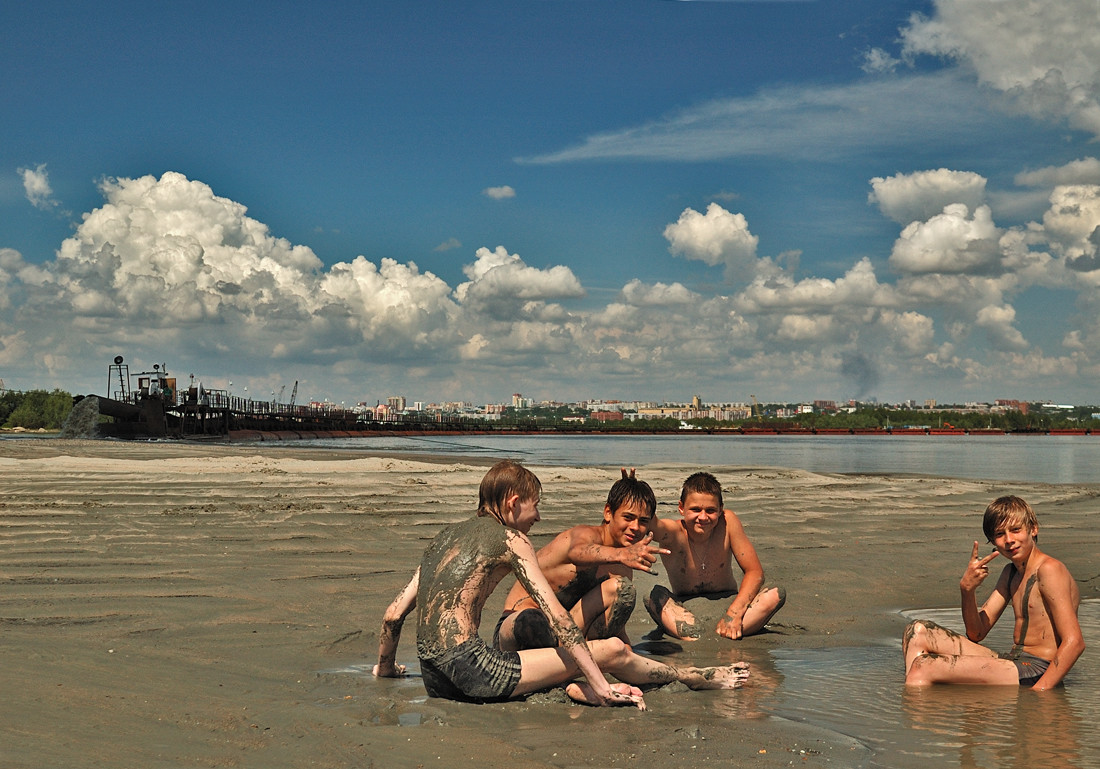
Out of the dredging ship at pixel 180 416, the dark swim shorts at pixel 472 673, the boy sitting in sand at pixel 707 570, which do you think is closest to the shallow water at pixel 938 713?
the boy sitting in sand at pixel 707 570

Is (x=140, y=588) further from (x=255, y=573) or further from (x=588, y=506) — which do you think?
(x=588, y=506)

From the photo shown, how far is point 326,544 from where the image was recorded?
1083cm

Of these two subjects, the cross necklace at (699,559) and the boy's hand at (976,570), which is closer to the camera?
the boy's hand at (976,570)

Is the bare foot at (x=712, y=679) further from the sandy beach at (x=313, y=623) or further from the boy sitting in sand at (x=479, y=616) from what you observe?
the boy sitting in sand at (x=479, y=616)

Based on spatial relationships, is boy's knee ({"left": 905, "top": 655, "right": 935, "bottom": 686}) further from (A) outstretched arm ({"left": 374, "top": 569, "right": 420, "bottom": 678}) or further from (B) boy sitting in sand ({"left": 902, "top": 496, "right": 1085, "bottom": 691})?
(A) outstretched arm ({"left": 374, "top": 569, "right": 420, "bottom": 678})

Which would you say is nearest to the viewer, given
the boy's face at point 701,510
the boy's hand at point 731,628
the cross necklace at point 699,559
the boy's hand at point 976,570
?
the boy's hand at point 976,570

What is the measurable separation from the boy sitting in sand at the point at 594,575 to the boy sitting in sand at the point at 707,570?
1065 millimetres

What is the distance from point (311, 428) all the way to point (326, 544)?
81254 mm

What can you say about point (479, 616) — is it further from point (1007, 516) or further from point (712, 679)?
point (1007, 516)

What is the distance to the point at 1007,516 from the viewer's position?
18.6 ft

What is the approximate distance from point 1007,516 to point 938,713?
131 centimetres

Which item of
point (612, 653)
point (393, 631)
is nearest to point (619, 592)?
point (612, 653)

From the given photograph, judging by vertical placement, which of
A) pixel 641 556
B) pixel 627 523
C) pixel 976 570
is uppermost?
pixel 627 523

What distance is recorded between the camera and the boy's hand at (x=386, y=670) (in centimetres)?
565
